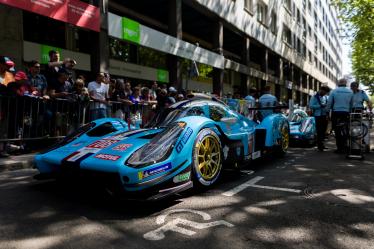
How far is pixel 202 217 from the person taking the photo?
10.7ft

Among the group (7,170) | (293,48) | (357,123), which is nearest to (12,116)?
(7,170)

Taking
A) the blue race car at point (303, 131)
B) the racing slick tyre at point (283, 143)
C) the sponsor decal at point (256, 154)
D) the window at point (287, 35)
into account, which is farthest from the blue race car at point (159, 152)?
the window at point (287, 35)

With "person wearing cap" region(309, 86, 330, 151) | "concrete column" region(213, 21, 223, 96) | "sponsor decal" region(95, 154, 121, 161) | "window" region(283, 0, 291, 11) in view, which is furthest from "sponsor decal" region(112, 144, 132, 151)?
"window" region(283, 0, 291, 11)

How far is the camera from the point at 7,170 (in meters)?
5.46

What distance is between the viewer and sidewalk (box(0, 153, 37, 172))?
17.9 ft

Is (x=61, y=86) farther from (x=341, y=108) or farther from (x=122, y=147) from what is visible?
(x=341, y=108)

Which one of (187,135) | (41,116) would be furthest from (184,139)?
(41,116)

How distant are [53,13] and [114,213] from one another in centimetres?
657

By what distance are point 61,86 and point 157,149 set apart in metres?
4.51

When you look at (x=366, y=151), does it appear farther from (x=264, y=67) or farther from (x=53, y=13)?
(x=264, y=67)

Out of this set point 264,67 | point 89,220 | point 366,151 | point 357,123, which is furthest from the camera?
point 264,67

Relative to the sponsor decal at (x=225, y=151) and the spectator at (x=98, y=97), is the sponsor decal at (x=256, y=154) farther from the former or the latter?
the spectator at (x=98, y=97)

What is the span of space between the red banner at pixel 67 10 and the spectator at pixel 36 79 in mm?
1531

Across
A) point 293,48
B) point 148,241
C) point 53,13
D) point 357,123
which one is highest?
point 293,48
